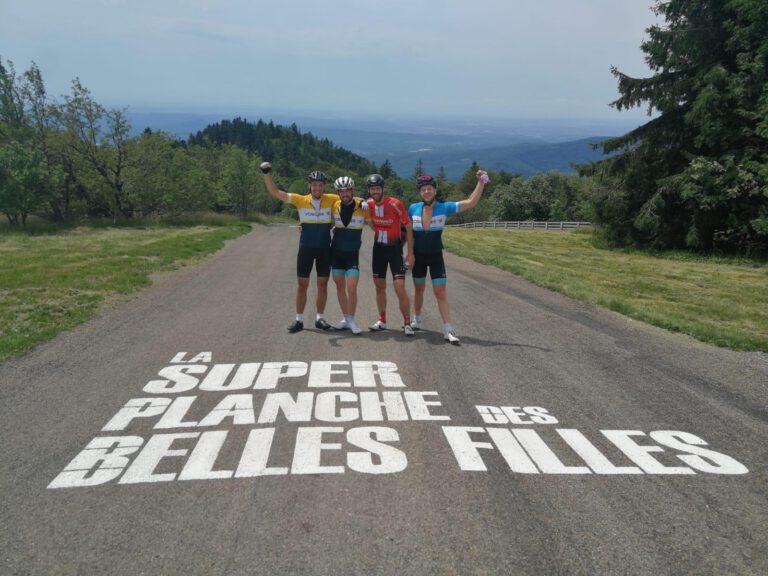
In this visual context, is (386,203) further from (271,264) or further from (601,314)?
(271,264)

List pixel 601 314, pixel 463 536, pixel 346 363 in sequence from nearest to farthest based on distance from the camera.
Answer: pixel 463 536
pixel 346 363
pixel 601 314

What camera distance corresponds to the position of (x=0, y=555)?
3.15 m

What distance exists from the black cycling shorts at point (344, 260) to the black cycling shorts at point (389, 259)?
0.33 metres

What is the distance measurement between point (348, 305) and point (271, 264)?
8.89m

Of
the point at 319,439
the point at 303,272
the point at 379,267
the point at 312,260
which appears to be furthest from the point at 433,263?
the point at 319,439

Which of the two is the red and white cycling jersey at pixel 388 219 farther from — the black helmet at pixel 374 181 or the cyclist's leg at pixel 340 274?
the cyclist's leg at pixel 340 274

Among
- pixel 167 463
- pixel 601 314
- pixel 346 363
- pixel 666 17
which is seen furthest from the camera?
pixel 666 17

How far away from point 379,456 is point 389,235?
4.30 metres

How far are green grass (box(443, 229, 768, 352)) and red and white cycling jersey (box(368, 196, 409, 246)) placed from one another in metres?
5.12

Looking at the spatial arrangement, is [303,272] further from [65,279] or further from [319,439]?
[65,279]

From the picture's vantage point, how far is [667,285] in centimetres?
1520

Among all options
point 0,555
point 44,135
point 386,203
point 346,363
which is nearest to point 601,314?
point 386,203

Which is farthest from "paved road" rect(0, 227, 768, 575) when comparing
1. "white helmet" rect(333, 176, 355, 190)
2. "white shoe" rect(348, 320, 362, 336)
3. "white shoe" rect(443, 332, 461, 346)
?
"white helmet" rect(333, 176, 355, 190)

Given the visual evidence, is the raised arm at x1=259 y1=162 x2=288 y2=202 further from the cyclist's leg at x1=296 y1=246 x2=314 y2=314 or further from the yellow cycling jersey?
the cyclist's leg at x1=296 y1=246 x2=314 y2=314
